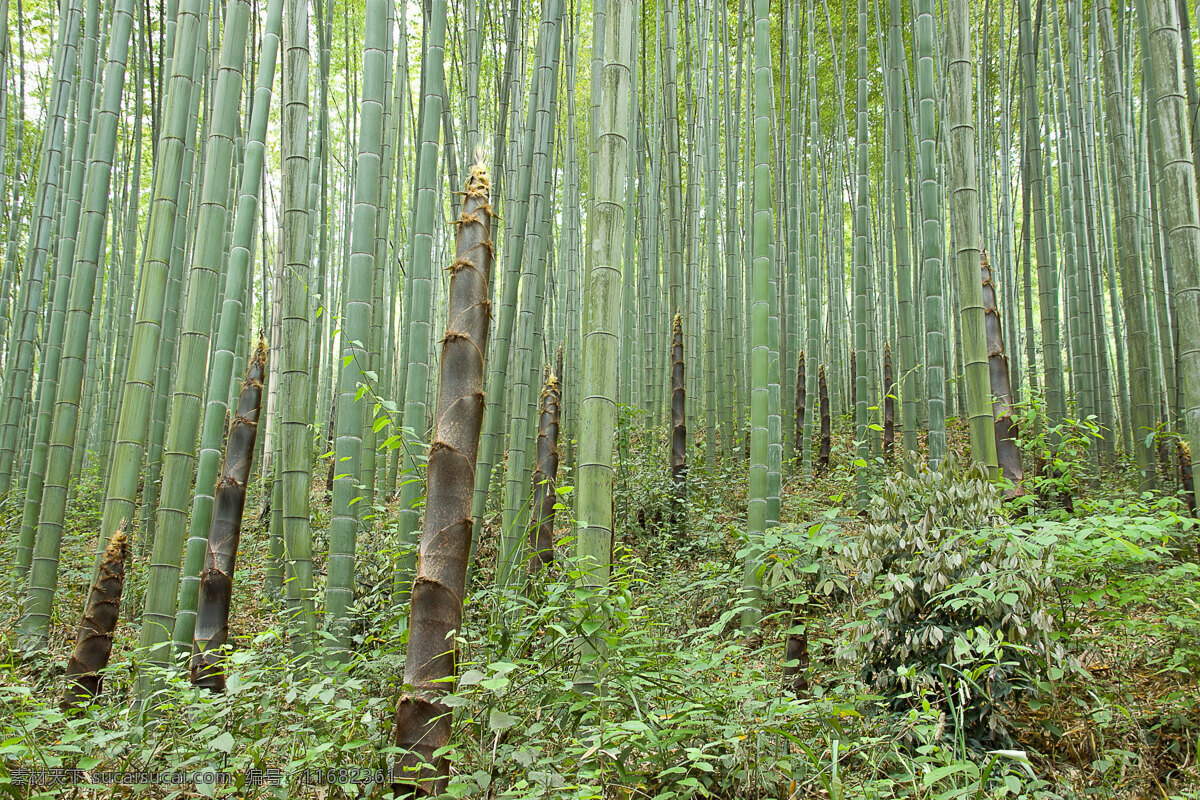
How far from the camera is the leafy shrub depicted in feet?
5.76

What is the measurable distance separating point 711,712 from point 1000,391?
9.47 ft

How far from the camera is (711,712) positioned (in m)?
1.64

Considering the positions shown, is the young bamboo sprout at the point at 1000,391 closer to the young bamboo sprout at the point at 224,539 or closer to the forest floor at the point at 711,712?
the forest floor at the point at 711,712

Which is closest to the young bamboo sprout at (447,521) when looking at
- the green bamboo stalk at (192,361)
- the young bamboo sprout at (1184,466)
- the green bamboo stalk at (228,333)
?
the green bamboo stalk at (192,361)

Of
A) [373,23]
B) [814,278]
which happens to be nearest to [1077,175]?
[814,278]

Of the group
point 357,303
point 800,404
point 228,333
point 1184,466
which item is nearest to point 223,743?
point 357,303

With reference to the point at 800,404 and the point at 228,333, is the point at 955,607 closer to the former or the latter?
the point at 228,333

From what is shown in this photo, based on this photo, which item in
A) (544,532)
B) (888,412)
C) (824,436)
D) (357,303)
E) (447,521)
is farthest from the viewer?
(888,412)

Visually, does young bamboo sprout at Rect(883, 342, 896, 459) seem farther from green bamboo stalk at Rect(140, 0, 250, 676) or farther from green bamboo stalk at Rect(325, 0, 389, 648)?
green bamboo stalk at Rect(140, 0, 250, 676)

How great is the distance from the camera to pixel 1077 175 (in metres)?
4.46

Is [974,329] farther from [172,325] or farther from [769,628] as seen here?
[172,325]

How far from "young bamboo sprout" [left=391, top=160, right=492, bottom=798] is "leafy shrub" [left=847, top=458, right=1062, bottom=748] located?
3.56ft

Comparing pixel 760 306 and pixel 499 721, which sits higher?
pixel 760 306

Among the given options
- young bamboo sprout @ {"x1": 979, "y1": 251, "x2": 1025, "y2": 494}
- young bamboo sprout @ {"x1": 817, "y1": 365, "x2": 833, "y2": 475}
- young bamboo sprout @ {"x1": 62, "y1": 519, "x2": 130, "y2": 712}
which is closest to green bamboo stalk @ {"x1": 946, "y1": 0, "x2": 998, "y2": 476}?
young bamboo sprout @ {"x1": 979, "y1": 251, "x2": 1025, "y2": 494}
